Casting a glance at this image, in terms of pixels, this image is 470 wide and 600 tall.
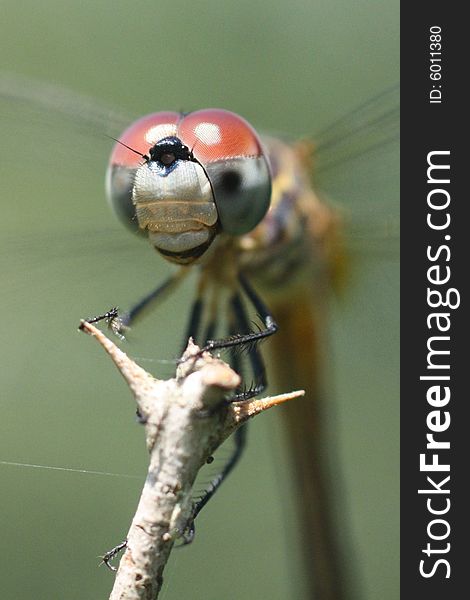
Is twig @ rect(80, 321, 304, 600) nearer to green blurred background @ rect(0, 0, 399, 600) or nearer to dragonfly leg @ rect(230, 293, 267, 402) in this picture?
dragonfly leg @ rect(230, 293, 267, 402)

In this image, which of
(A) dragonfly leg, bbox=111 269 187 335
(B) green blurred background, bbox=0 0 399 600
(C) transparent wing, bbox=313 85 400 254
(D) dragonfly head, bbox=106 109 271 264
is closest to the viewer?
(D) dragonfly head, bbox=106 109 271 264

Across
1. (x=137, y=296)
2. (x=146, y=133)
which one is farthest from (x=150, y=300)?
(x=137, y=296)

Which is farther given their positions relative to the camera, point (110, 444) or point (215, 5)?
point (215, 5)

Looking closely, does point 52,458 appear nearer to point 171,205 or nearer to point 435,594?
point 435,594

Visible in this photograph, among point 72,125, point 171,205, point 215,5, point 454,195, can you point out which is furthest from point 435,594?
point 215,5

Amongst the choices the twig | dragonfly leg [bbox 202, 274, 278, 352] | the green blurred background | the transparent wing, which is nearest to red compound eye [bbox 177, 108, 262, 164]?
dragonfly leg [bbox 202, 274, 278, 352]

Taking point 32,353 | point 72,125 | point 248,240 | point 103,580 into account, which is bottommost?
point 103,580
